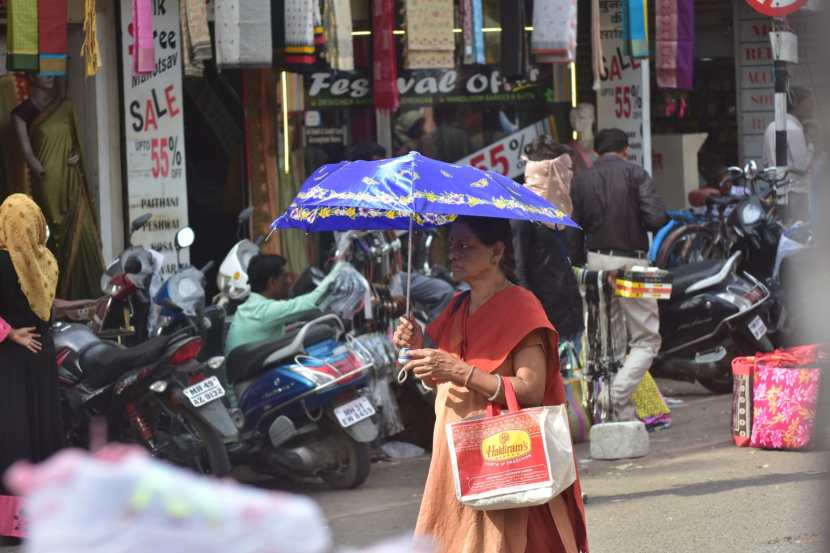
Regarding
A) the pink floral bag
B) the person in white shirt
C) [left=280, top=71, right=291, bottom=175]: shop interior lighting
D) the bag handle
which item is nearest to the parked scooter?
the pink floral bag

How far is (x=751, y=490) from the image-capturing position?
8.01m

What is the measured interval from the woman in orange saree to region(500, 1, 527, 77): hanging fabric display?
23.4 feet

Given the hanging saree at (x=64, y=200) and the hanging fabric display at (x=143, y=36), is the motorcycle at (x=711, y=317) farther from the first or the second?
the hanging saree at (x=64, y=200)

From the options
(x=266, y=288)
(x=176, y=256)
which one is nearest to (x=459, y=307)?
(x=266, y=288)

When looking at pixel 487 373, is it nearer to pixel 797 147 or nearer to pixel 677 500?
pixel 677 500

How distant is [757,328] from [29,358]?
5.39 meters

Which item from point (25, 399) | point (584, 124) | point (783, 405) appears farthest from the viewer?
point (584, 124)

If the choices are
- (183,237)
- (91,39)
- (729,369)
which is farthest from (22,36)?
(729,369)

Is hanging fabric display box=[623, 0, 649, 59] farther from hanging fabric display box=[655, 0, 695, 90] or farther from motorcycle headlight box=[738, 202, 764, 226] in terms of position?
motorcycle headlight box=[738, 202, 764, 226]

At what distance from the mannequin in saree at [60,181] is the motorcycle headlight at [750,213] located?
16.3ft

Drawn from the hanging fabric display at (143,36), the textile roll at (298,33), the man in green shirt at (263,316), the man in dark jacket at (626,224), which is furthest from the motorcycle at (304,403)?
the textile roll at (298,33)

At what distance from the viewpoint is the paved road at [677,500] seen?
22.9 feet

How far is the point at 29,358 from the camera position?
7402mm

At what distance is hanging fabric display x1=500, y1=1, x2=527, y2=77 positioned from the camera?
38.7 feet
